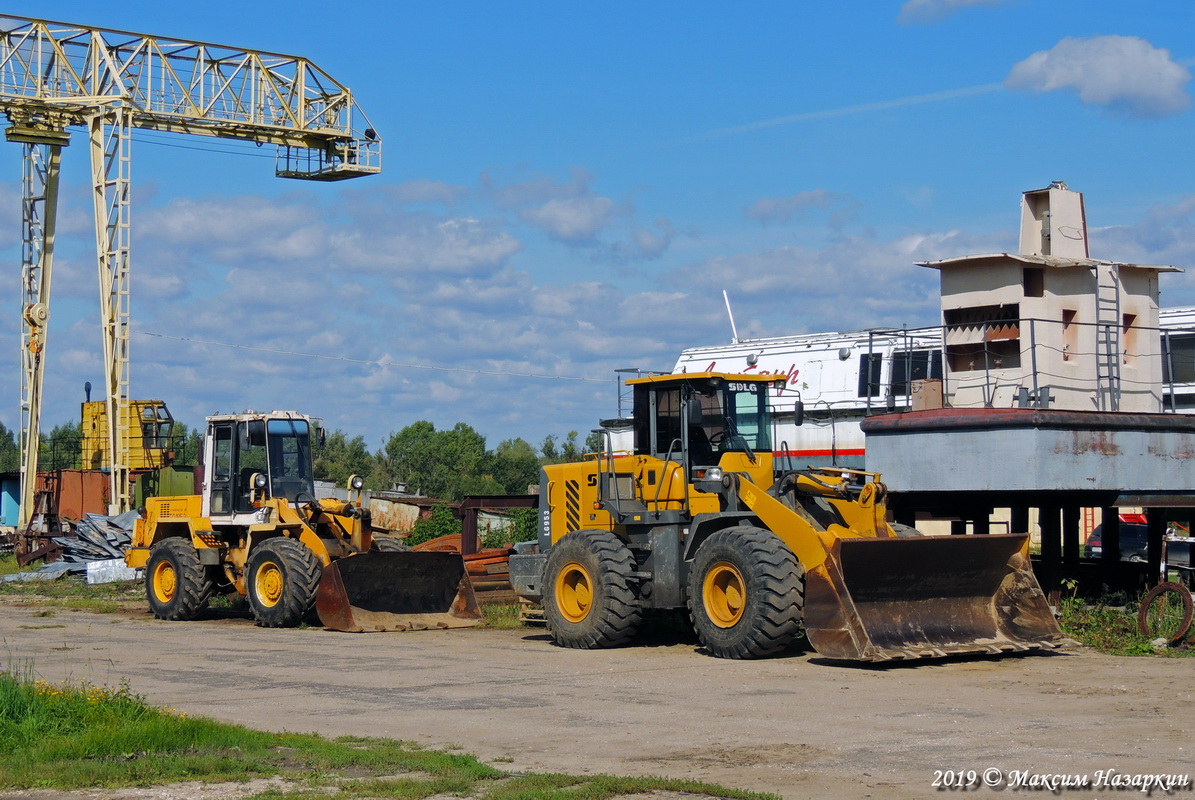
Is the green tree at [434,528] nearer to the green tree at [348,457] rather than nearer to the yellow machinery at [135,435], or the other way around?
the yellow machinery at [135,435]

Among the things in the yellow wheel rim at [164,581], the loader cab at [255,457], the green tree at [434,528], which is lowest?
the yellow wheel rim at [164,581]

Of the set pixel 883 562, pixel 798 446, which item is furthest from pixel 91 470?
pixel 883 562

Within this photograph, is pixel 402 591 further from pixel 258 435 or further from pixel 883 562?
pixel 883 562

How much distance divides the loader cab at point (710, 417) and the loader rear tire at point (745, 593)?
4.85 feet

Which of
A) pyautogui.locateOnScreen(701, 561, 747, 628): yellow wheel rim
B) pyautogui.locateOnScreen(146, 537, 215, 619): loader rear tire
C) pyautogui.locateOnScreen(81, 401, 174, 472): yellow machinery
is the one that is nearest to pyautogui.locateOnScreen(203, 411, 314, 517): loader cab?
pyautogui.locateOnScreen(146, 537, 215, 619): loader rear tire

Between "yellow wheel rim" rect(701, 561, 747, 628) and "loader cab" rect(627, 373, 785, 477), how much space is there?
167cm

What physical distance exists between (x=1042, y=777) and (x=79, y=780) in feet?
18.9

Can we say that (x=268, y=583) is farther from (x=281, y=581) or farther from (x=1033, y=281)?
(x=1033, y=281)

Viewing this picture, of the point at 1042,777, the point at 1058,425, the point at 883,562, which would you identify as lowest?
the point at 1042,777

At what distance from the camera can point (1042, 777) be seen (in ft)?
27.3

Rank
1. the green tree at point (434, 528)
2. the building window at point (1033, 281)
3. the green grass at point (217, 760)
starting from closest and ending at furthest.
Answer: the green grass at point (217, 760) < the building window at point (1033, 281) < the green tree at point (434, 528)

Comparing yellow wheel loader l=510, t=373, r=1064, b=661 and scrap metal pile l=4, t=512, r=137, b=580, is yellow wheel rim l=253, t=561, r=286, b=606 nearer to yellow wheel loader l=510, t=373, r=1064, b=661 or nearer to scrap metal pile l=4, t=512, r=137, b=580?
yellow wheel loader l=510, t=373, r=1064, b=661

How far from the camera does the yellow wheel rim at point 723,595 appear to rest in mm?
14984

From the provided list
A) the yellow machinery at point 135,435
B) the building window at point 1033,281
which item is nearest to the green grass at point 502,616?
the building window at point 1033,281
